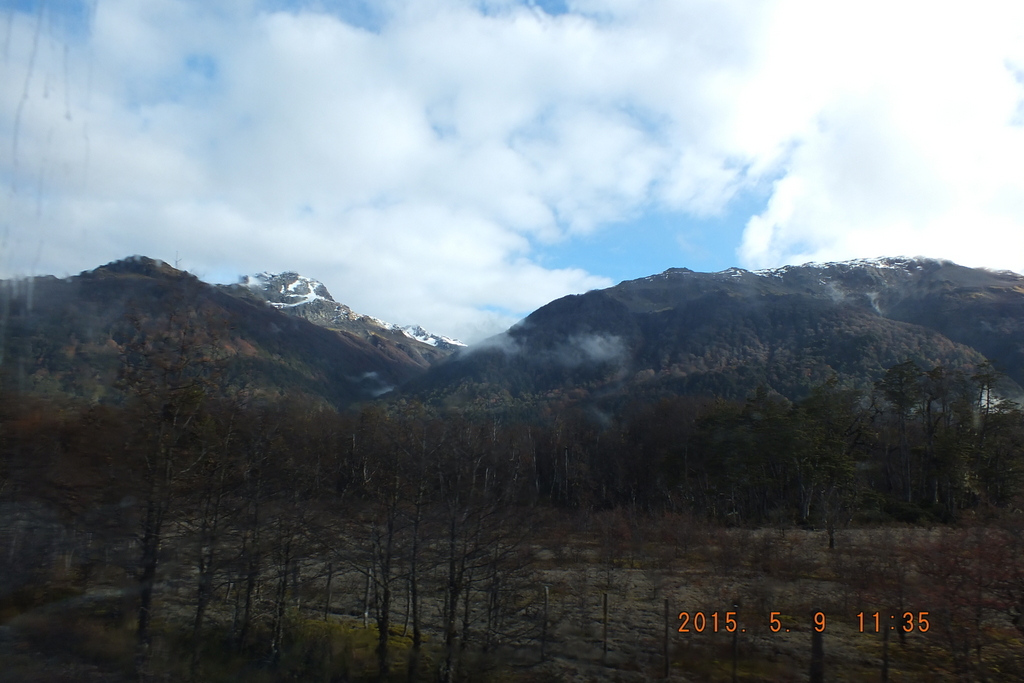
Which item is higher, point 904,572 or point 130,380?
point 130,380

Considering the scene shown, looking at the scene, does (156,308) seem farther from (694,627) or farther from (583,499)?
(583,499)

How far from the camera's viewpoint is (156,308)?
15289 mm

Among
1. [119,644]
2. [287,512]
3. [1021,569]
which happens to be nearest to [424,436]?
[287,512]

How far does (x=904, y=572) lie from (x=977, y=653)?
7.69ft

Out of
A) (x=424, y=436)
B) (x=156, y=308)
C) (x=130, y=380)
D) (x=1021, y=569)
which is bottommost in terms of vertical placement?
(x=1021, y=569)

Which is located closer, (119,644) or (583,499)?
(119,644)
